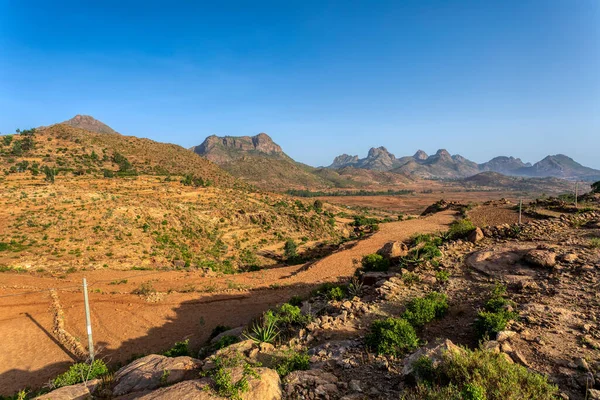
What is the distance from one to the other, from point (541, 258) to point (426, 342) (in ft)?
19.3

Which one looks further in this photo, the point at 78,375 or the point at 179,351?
the point at 179,351

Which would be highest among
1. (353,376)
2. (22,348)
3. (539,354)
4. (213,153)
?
(213,153)

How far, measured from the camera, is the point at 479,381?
13.2 feet

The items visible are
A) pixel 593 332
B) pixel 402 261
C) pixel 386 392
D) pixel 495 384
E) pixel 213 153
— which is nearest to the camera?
pixel 495 384

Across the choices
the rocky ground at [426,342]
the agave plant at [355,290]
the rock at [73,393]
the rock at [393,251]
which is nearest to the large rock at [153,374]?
the rocky ground at [426,342]

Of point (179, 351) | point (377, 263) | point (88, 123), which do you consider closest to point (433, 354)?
point (179, 351)

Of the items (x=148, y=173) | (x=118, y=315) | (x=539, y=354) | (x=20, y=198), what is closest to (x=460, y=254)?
(x=539, y=354)

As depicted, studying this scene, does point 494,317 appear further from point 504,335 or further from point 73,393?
point 73,393

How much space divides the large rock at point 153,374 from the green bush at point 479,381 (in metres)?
4.69

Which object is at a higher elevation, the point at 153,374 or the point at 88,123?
the point at 88,123

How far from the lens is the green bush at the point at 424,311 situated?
7.21 metres

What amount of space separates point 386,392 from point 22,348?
1346cm

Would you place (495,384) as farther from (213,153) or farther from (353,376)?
(213,153)

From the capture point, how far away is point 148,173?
4488cm
